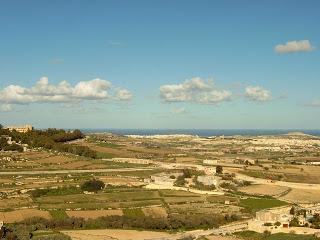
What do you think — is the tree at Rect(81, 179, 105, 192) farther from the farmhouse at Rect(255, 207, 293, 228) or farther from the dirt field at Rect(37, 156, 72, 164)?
the farmhouse at Rect(255, 207, 293, 228)

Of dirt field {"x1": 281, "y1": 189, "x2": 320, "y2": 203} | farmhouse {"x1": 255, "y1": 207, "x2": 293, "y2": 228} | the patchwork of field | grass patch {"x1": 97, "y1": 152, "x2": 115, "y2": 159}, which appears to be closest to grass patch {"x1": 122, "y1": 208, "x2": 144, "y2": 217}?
farmhouse {"x1": 255, "y1": 207, "x2": 293, "y2": 228}

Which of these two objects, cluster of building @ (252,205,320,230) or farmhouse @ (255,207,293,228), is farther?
farmhouse @ (255,207,293,228)

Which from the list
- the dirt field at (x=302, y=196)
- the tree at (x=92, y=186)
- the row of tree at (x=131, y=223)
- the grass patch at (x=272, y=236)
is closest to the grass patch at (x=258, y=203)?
the dirt field at (x=302, y=196)

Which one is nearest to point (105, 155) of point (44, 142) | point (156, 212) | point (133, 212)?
point (44, 142)

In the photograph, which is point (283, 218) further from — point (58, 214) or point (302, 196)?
point (58, 214)

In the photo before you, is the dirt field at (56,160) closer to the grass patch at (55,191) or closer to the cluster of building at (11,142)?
the cluster of building at (11,142)

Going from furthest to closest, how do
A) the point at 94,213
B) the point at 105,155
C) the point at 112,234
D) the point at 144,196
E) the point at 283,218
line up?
the point at 105,155
the point at 144,196
the point at 94,213
the point at 283,218
the point at 112,234

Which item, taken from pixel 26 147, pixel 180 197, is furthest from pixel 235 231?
pixel 26 147
